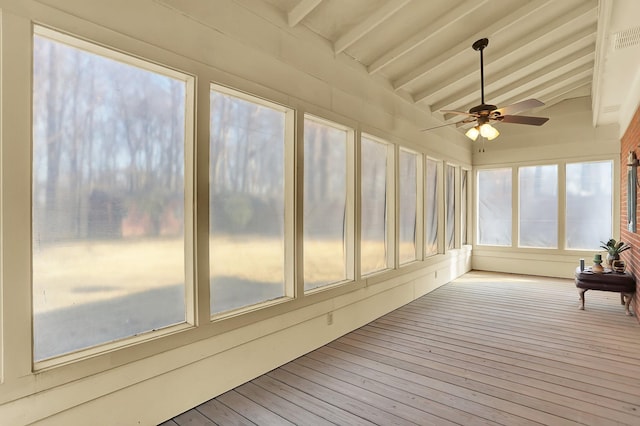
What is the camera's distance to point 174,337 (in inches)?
95.7

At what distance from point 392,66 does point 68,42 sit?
3.73 meters

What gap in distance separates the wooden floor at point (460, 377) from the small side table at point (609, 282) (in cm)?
31

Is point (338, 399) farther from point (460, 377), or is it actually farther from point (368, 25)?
point (368, 25)

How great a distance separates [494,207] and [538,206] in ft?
2.90

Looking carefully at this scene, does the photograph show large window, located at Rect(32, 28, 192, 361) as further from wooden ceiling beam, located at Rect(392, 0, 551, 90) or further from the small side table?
the small side table

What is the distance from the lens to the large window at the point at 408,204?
17.5 feet

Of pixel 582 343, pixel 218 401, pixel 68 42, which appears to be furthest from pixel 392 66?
pixel 218 401

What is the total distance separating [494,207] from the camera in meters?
8.03

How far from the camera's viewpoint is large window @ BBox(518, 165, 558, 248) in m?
7.27

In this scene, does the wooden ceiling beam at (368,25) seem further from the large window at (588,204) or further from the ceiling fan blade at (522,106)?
the large window at (588,204)

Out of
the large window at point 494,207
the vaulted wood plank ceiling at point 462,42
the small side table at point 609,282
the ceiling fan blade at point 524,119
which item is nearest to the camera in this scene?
the vaulted wood plank ceiling at point 462,42

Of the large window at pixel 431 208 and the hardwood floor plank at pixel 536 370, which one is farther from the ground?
the large window at pixel 431 208

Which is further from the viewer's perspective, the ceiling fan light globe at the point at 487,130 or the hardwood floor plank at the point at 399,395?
the ceiling fan light globe at the point at 487,130

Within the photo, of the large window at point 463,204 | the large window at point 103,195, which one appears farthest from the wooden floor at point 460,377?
the large window at point 463,204
